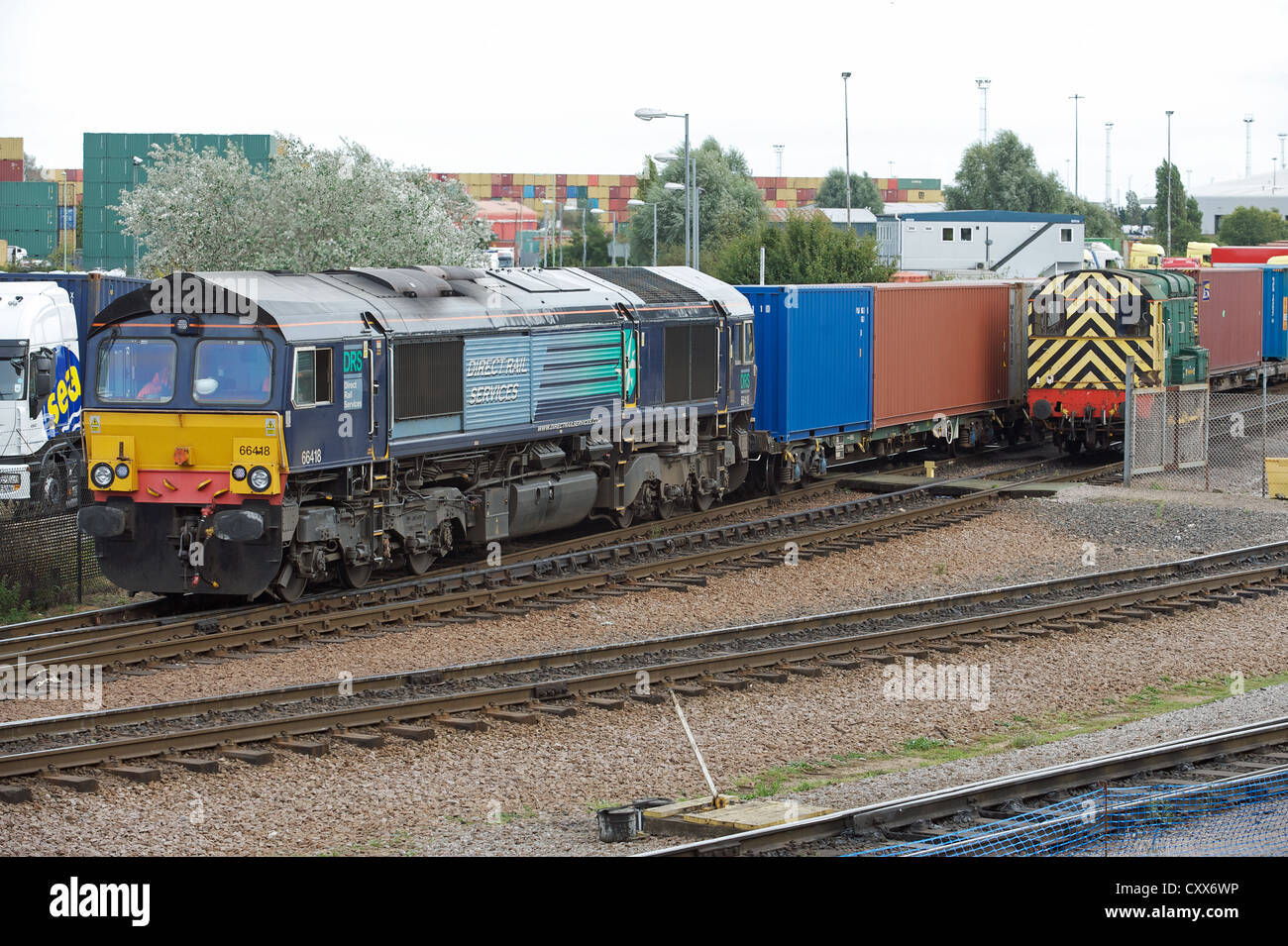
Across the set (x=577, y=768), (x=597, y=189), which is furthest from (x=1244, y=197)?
(x=577, y=768)

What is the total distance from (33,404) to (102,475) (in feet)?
29.1

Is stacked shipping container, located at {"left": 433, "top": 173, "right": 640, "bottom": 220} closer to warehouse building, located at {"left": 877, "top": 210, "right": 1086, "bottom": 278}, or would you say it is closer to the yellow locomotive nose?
warehouse building, located at {"left": 877, "top": 210, "right": 1086, "bottom": 278}

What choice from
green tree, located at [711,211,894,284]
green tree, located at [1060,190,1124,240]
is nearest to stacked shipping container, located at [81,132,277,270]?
green tree, located at [711,211,894,284]

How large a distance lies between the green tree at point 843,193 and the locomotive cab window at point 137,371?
395 feet

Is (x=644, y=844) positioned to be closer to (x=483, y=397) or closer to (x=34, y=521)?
(x=483, y=397)

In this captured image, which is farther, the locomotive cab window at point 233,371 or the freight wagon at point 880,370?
the freight wagon at point 880,370

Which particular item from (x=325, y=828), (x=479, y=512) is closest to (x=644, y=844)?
(x=325, y=828)

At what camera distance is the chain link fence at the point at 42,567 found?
57.3ft

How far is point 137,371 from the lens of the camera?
52.9ft

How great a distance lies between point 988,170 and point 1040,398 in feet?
272

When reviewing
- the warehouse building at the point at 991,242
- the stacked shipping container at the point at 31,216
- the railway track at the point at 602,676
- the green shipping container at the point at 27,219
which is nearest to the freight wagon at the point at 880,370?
the railway track at the point at 602,676

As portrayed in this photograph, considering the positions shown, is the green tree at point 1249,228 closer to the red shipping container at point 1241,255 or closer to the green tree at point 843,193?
the green tree at point 843,193

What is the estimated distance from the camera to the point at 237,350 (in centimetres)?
1579

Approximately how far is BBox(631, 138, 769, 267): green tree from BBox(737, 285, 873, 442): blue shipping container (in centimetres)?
4966
